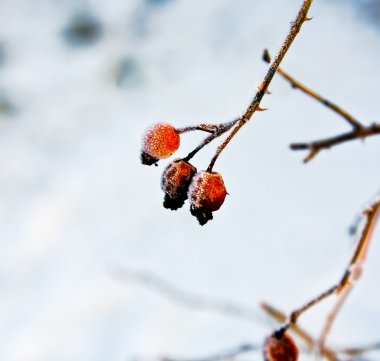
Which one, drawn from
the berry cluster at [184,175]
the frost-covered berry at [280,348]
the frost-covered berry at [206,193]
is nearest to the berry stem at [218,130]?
the berry cluster at [184,175]

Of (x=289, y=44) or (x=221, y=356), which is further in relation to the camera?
(x=221, y=356)

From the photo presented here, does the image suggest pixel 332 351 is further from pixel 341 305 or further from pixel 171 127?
pixel 171 127

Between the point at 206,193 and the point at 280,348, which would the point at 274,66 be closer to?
the point at 206,193

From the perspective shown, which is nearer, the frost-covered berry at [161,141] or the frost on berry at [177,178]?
the frost on berry at [177,178]

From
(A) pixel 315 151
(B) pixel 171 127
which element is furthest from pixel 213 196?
(A) pixel 315 151

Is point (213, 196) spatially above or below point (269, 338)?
above

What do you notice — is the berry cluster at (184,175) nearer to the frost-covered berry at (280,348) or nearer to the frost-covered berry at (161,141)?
the frost-covered berry at (161,141)
